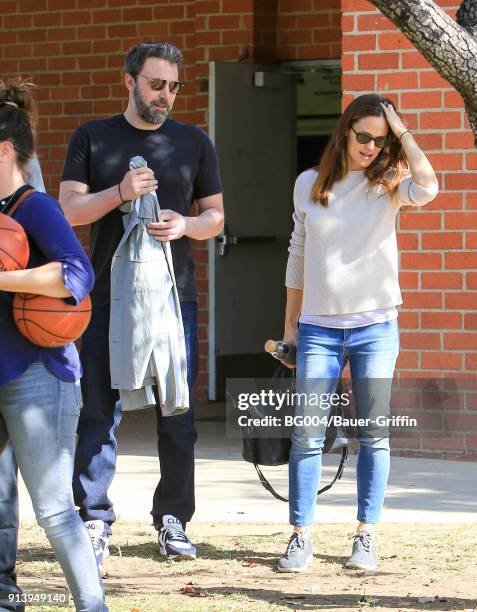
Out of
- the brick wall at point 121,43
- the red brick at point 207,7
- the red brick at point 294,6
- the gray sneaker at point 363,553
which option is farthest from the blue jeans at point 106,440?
the red brick at point 294,6

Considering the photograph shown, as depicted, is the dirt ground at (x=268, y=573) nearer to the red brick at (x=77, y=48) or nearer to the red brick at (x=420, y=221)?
the red brick at (x=420, y=221)

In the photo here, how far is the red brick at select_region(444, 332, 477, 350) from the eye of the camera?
8.18 meters

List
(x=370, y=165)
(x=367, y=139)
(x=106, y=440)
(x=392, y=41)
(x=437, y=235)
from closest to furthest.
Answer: (x=367, y=139), (x=370, y=165), (x=106, y=440), (x=437, y=235), (x=392, y=41)

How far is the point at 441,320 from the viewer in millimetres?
8242

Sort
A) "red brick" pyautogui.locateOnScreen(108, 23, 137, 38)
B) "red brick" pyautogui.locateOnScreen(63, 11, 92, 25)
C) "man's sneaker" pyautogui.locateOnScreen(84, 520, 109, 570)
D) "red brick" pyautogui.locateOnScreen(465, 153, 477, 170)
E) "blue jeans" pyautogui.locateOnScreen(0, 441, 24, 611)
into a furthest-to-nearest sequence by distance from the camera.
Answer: "red brick" pyautogui.locateOnScreen(63, 11, 92, 25)
"red brick" pyautogui.locateOnScreen(108, 23, 137, 38)
"red brick" pyautogui.locateOnScreen(465, 153, 477, 170)
"man's sneaker" pyautogui.locateOnScreen(84, 520, 109, 570)
"blue jeans" pyautogui.locateOnScreen(0, 441, 24, 611)

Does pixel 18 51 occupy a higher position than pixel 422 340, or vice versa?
pixel 18 51

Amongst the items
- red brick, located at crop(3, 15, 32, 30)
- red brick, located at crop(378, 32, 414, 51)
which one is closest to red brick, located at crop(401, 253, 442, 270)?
red brick, located at crop(378, 32, 414, 51)

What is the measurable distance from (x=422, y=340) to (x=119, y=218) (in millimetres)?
3160

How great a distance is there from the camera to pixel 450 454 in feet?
27.2

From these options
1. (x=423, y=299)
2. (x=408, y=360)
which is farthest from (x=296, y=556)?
(x=423, y=299)

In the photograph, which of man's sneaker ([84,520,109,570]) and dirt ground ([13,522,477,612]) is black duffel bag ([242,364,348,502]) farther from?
man's sneaker ([84,520,109,570])

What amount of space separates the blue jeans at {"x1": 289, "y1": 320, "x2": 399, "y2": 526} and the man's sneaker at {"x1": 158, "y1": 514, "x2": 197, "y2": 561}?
18.9 inches

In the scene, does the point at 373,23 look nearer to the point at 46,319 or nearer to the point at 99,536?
the point at 99,536

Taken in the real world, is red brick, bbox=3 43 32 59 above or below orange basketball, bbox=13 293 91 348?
above
